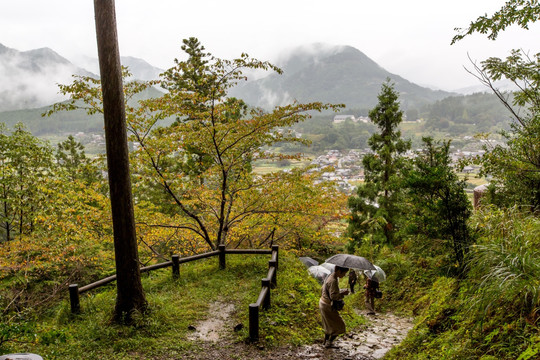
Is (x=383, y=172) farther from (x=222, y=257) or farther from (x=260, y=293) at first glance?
(x=260, y=293)

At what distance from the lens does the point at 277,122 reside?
8.64 meters

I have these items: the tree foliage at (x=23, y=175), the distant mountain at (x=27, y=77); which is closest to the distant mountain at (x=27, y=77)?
the distant mountain at (x=27, y=77)

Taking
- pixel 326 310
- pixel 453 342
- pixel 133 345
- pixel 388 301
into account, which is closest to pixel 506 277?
pixel 453 342

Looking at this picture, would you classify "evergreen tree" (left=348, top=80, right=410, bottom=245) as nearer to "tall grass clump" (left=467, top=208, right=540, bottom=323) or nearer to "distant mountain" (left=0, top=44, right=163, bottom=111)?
"tall grass clump" (left=467, top=208, right=540, bottom=323)

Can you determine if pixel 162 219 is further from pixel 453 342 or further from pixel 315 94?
pixel 315 94

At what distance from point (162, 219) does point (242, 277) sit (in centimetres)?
357

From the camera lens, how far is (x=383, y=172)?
18.5 metres

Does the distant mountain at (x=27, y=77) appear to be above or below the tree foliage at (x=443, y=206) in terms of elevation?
above

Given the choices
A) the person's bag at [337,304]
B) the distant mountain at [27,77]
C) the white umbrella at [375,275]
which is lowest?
the white umbrella at [375,275]

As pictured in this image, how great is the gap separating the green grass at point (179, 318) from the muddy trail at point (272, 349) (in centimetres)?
17

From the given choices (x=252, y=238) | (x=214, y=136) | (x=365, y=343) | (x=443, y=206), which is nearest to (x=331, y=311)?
(x=365, y=343)

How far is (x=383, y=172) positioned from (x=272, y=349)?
15.3m

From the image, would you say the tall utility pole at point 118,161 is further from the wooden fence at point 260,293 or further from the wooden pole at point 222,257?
the wooden pole at point 222,257

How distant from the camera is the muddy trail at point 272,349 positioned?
493 centimetres
